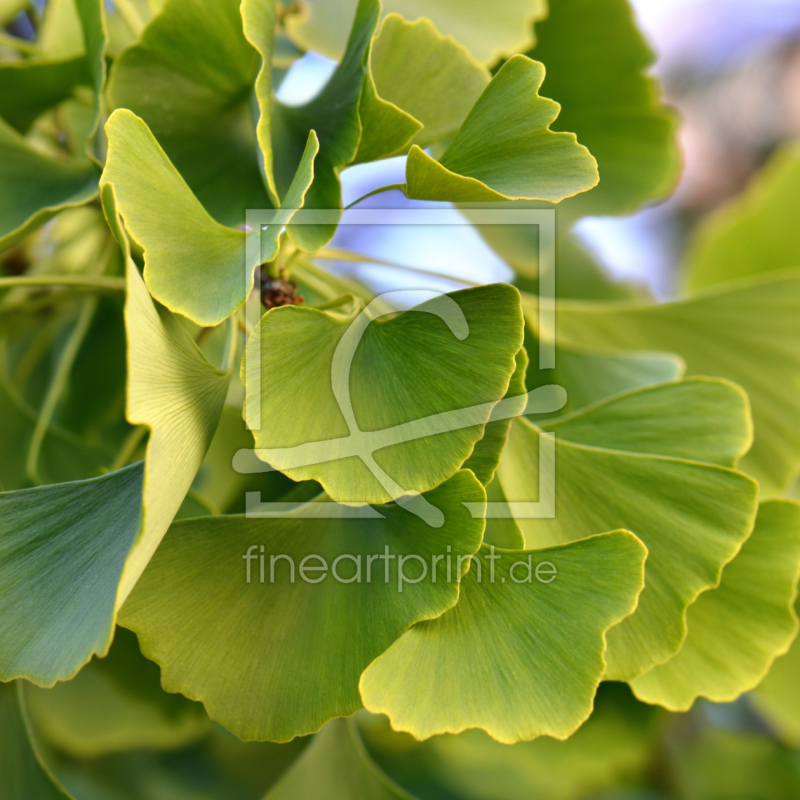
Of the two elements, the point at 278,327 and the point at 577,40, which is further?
the point at 577,40

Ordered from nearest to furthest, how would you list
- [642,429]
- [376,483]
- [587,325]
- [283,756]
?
1. [376,483]
2. [642,429]
3. [587,325]
4. [283,756]

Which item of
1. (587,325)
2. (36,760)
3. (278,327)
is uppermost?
(278,327)

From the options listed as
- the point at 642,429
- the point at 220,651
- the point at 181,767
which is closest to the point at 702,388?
the point at 642,429

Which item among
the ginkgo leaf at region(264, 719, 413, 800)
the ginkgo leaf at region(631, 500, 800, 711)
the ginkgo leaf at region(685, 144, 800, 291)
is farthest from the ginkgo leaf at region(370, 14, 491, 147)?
the ginkgo leaf at region(685, 144, 800, 291)

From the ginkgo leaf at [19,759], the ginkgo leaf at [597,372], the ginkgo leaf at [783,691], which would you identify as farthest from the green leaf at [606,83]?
the ginkgo leaf at [19,759]

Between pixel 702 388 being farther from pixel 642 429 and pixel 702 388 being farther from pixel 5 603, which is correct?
pixel 5 603

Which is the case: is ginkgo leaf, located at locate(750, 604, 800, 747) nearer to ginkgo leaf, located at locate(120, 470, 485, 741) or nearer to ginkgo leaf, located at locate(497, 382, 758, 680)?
ginkgo leaf, located at locate(497, 382, 758, 680)

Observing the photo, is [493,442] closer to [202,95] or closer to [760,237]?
[202,95]
